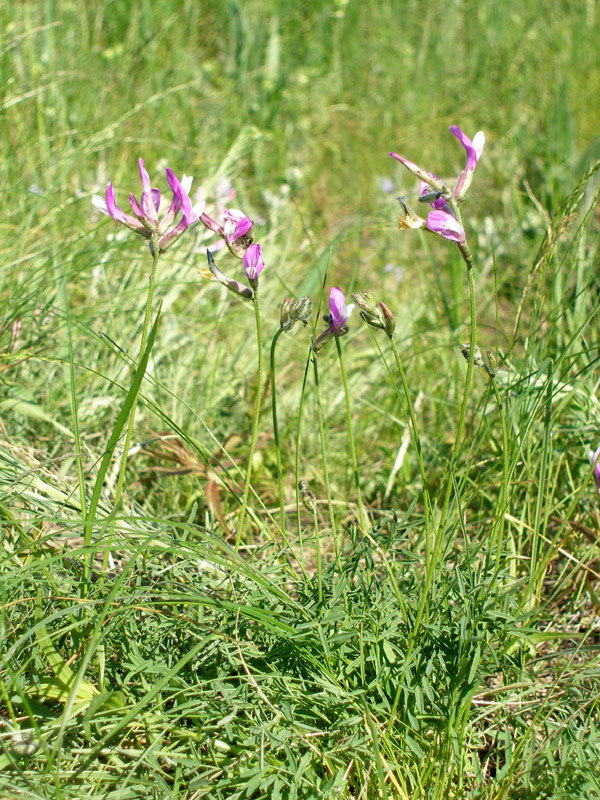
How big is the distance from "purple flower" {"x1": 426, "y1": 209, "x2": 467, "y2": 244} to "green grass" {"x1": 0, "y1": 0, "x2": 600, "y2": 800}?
317mm

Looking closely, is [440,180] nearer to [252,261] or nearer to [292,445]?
[252,261]

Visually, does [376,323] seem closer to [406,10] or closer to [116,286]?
[116,286]

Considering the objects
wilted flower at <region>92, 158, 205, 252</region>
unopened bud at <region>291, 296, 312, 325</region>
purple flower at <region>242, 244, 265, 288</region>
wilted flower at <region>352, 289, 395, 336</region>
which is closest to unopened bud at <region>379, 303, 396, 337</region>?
wilted flower at <region>352, 289, 395, 336</region>

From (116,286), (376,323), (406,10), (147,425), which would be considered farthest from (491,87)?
(376,323)

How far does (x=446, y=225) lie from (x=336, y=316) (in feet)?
0.78

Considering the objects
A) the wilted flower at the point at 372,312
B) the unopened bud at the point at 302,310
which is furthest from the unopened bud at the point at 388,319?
the unopened bud at the point at 302,310

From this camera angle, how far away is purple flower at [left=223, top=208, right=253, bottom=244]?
1.13 m

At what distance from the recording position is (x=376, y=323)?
3.42 feet

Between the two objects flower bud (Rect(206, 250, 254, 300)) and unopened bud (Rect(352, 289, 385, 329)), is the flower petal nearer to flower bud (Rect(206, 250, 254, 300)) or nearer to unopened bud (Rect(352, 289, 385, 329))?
flower bud (Rect(206, 250, 254, 300))

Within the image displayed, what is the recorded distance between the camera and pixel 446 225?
979 millimetres

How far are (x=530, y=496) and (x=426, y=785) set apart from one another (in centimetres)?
72

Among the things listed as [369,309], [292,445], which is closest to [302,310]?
[369,309]

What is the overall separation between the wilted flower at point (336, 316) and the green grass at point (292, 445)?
263mm

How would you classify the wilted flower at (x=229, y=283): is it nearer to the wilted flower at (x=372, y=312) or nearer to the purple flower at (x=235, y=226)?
the purple flower at (x=235, y=226)
